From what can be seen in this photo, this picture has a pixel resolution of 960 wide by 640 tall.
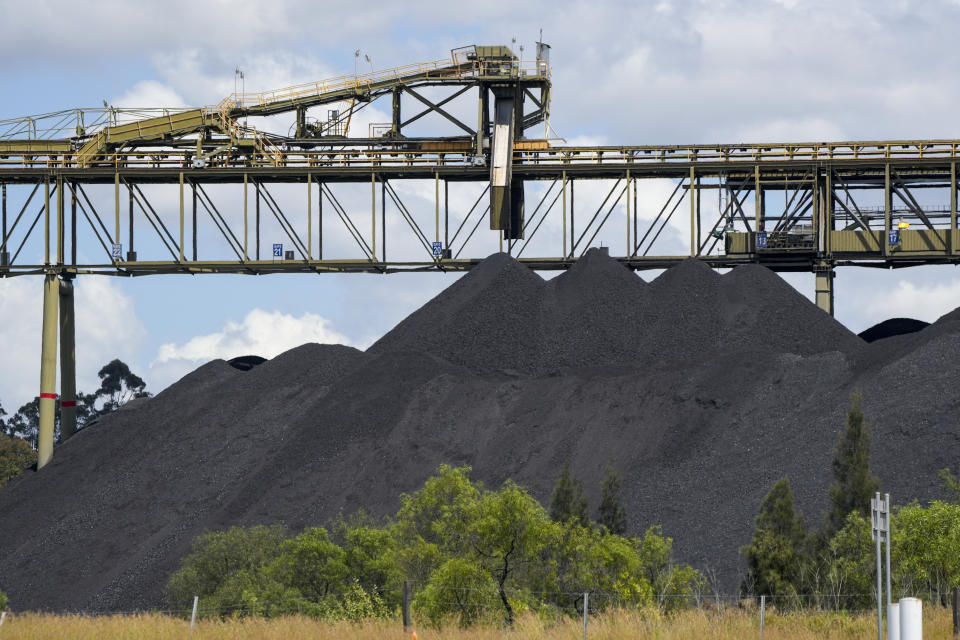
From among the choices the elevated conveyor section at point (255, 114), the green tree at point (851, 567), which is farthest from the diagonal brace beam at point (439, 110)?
the green tree at point (851, 567)

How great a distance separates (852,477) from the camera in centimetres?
3628

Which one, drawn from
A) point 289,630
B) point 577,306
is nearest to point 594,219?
point 577,306

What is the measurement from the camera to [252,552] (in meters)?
40.6

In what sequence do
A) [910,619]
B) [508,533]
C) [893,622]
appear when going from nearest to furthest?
[910,619] → [893,622] → [508,533]

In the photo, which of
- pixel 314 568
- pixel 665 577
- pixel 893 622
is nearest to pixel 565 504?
pixel 665 577

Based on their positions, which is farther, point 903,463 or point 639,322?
point 639,322

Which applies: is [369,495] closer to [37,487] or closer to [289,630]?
[37,487]

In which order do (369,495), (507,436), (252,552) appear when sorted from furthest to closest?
(507,436) → (369,495) → (252,552)

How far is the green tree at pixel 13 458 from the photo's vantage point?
83875mm

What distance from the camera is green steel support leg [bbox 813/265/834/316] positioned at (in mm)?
60500

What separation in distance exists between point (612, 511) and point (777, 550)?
679 centimetres

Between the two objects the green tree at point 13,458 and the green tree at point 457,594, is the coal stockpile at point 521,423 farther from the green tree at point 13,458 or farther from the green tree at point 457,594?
the green tree at point 13,458

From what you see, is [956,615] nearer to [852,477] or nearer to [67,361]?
[852,477]

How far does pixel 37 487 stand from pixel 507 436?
735 inches
